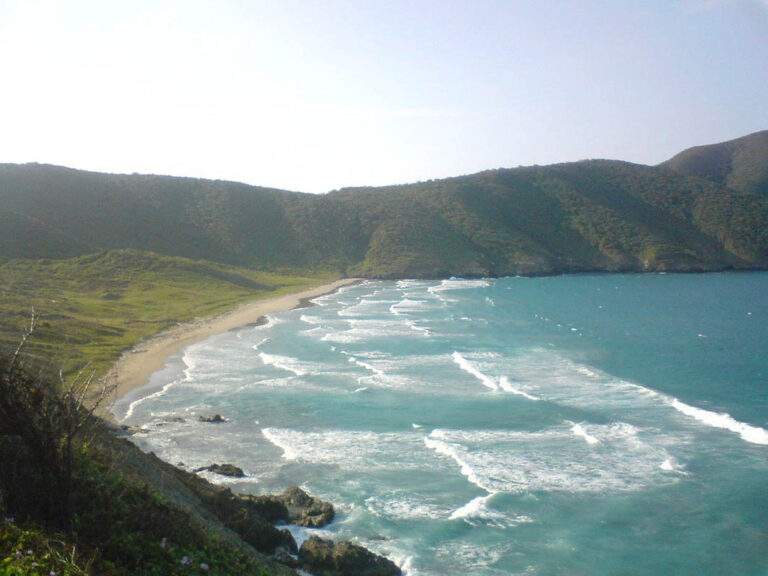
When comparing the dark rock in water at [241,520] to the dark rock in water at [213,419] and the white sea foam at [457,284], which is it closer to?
the dark rock in water at [213,419]

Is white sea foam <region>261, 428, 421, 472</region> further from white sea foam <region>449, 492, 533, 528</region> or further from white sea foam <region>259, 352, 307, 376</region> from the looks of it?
white sea foam <region>259, 352, 307, 376</region>

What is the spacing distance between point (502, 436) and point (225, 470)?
1037cm

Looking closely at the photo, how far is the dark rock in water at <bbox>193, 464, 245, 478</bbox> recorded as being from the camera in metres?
22.2

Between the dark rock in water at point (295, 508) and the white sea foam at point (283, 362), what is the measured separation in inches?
775

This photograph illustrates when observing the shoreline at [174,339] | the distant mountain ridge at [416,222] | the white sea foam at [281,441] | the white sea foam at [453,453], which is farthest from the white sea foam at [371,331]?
the distant mountain ridge at [416,222]

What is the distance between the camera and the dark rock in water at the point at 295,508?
57.6 ft

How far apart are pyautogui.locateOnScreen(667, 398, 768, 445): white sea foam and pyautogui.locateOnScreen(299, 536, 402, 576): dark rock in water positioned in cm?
1678

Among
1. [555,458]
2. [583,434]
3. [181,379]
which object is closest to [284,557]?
[555,458]

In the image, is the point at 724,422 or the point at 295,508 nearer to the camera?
the point at 295,508

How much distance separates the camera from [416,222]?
13962 cm

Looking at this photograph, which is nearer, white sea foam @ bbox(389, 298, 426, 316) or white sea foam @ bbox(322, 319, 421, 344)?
white sea foam @ bbox(322, 319, 421, 344)

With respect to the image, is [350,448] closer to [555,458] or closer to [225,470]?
[225,470]

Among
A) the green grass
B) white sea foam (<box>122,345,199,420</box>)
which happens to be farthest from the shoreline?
the green grass

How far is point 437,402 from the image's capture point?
31.8 metres
